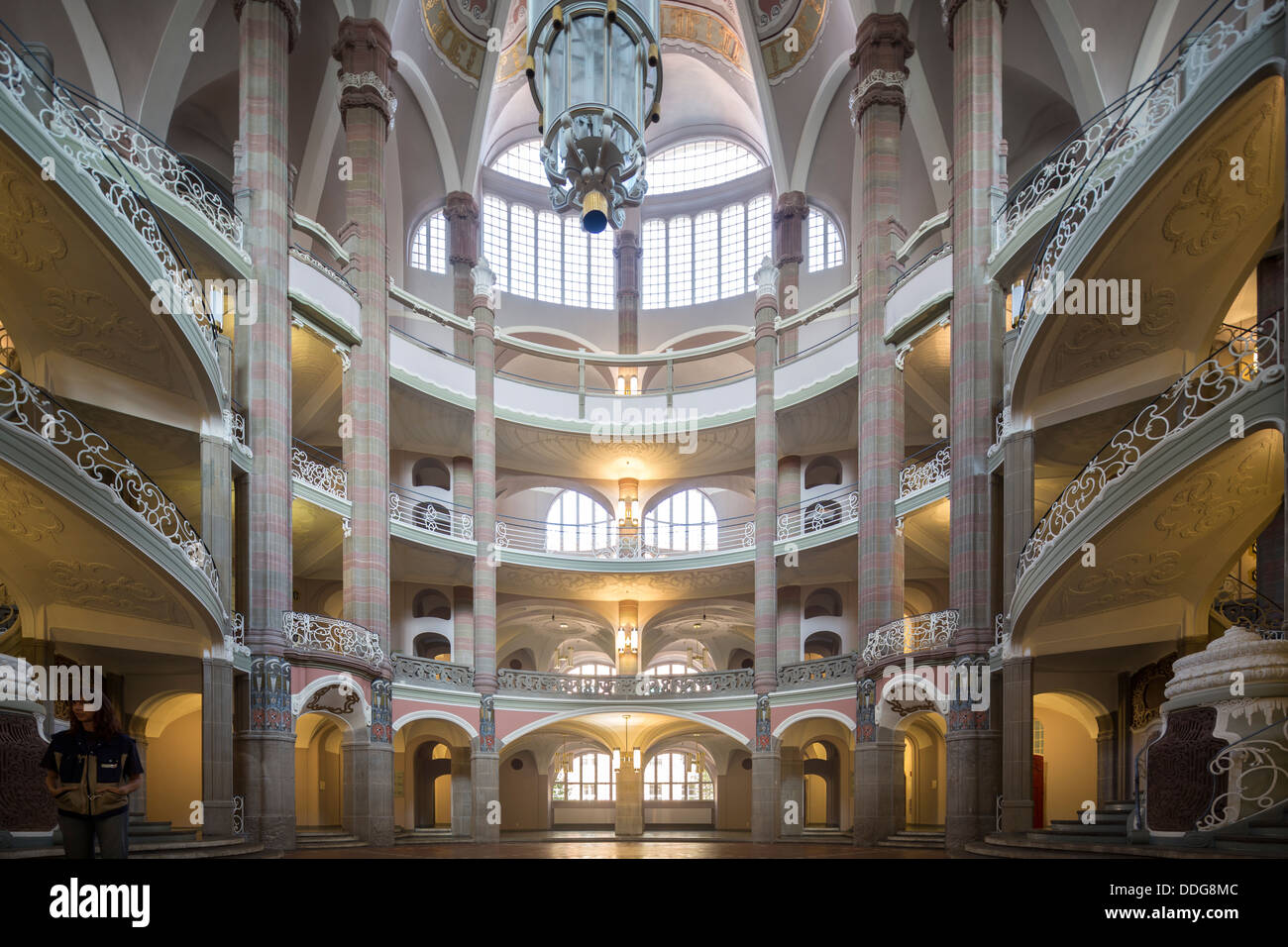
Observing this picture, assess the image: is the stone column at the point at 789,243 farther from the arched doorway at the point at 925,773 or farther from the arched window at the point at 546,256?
the arched doorway at the point at 925,773

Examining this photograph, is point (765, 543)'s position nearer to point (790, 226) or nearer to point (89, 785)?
point (790, 226)

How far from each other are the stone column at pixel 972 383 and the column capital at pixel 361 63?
11041mm

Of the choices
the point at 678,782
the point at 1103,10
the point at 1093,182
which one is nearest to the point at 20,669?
the point at 1093,182

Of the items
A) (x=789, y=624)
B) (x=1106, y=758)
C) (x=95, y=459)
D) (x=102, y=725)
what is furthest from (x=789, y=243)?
(x=102, y=725)

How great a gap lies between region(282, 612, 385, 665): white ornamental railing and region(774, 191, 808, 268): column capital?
570 inches

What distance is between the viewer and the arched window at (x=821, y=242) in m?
28.4

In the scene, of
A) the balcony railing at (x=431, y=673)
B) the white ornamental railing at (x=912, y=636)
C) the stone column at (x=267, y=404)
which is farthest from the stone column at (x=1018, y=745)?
the balcony railing at (x=431, y=673)

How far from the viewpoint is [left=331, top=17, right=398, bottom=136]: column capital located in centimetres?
2061

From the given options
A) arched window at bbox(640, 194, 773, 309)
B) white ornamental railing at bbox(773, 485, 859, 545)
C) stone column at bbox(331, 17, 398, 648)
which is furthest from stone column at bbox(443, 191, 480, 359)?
white ornamental railing at bbox(773, 485, 859, 545)

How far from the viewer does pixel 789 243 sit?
1050 inches

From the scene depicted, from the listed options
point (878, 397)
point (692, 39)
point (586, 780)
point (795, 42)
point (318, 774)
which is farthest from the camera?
point (586, 780)

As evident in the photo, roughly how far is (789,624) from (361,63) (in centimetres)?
1521

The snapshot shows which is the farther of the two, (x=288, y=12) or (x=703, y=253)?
(x=703, y=253)
